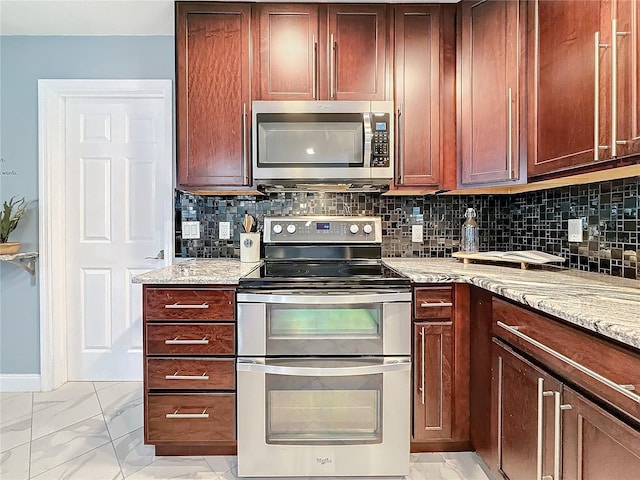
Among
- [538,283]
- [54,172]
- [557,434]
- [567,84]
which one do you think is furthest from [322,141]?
[54,172]

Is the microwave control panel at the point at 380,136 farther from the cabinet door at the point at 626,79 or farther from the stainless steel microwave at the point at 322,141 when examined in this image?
the cabinet door at the point at 626,79

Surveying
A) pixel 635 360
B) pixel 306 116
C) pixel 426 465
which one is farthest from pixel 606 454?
pixel 306 116

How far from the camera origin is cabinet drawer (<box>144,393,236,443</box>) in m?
1.76

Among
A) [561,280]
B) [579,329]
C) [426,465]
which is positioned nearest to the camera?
[579,329]

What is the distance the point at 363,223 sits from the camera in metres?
2.35

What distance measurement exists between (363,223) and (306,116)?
0.71 metres

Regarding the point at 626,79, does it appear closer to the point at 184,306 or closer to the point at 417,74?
the point at 417,74

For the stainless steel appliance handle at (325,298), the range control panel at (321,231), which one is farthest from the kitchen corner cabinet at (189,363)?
the range control panel at (321,231)

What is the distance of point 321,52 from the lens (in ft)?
6.95

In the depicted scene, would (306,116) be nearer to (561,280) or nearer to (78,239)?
(561,280)

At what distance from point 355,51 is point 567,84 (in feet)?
3.48

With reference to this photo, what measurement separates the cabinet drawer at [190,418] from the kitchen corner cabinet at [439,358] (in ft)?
2.77

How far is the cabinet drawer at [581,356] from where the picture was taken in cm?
87

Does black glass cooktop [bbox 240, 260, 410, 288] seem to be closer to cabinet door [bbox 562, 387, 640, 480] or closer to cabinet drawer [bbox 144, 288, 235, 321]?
cabinet drawer [bbox 144, 288, 235, 321]
